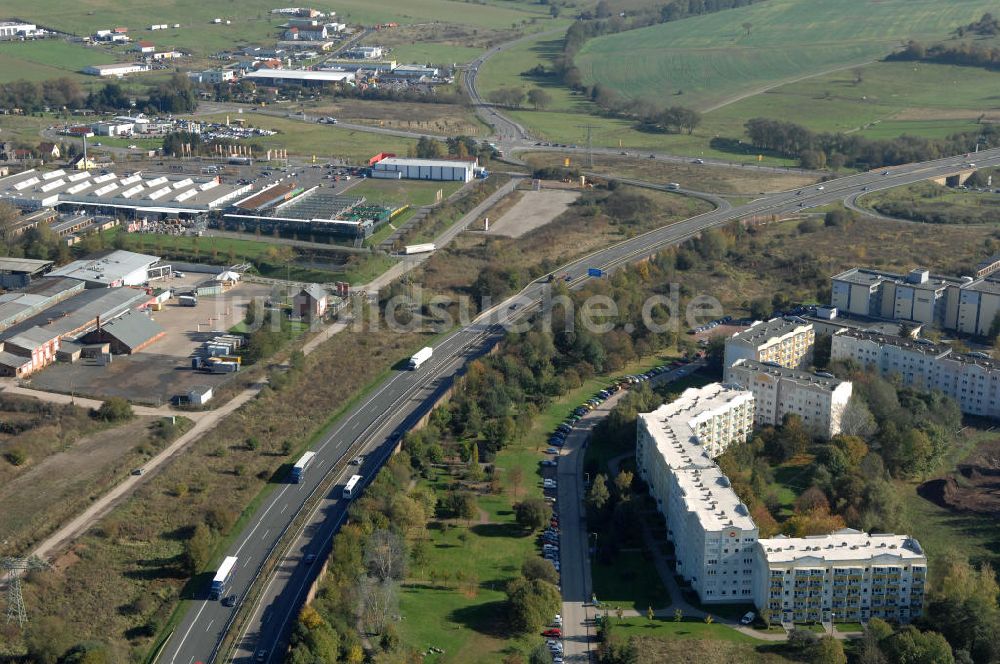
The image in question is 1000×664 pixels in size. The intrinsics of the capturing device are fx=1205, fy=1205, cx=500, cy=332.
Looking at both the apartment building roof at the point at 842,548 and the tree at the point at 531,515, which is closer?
the apartment building roof at the point at 842,548

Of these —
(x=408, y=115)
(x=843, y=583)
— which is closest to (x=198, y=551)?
(x=843, y=583)

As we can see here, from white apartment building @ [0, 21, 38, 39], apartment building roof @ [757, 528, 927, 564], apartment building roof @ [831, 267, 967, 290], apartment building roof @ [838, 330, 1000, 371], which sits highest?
white apartment building @ [0, 21, 38, 39]

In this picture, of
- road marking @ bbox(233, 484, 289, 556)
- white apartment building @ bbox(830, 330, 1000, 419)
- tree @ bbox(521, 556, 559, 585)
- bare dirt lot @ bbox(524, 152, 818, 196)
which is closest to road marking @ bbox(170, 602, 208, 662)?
road marking @ bbox(233, 484, 289, 556)

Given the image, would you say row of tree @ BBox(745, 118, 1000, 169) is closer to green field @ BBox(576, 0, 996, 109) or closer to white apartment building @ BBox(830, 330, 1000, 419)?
green field @ BBox(576, 0, 996, 109)

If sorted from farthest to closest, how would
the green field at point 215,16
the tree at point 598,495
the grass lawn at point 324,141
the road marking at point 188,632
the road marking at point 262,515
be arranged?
the green field at point 215,16, the grass lawn at point 324,141, the tree at point 598,495, the road marking at point 262,515, the road marking at point 188,632

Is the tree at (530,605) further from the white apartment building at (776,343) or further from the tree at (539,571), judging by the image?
the white apartment building at (776,343)

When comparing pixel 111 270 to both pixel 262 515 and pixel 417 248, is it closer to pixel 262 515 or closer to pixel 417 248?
pixel 417 248

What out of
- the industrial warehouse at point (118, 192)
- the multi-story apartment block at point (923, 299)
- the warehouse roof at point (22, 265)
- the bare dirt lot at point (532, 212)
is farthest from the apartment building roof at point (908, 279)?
the warehouse roof at point (22, 265)
